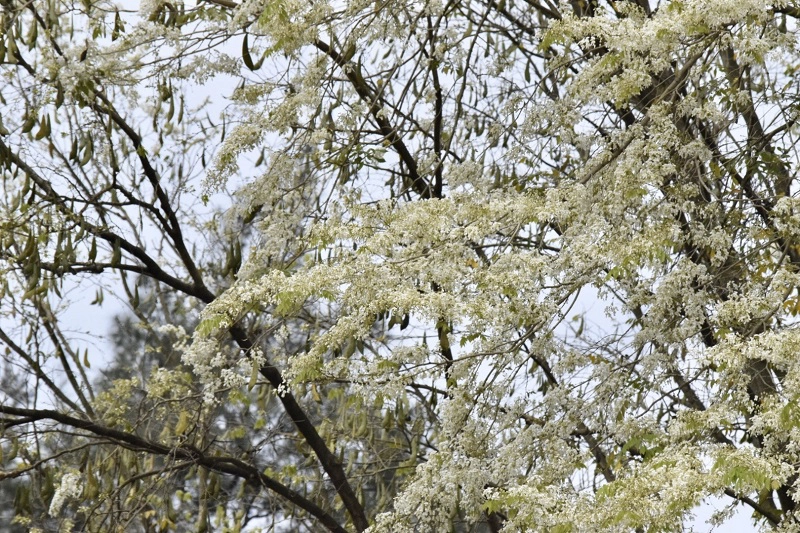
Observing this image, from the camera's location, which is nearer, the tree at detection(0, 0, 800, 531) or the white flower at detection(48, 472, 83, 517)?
the tree at detection(0, 0, 800, 531)

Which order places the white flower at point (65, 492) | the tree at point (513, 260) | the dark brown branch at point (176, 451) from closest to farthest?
1. the tree at point (513, 260)
2. the dark brown branch at point (176, 451)
3. the white flower at point (65, 492)

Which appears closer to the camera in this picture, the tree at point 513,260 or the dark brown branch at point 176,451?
the tree at point 513,260

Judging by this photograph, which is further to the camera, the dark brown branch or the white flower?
the white flower

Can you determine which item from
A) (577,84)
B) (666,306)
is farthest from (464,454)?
(577,84)

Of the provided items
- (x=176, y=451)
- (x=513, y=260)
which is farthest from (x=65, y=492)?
(x=513, y=260)

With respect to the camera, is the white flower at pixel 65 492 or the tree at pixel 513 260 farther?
the white flower at pixel 65 492

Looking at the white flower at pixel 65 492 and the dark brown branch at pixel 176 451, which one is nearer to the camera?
the dark brown branch at pixel 176 451

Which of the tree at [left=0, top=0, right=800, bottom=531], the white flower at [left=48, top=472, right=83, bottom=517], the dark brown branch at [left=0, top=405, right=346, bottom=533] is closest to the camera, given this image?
the tree at [left=0, top=0, right=800, bottom=531]

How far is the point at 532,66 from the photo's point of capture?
7.39m

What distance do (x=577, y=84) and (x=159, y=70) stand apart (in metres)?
2.17

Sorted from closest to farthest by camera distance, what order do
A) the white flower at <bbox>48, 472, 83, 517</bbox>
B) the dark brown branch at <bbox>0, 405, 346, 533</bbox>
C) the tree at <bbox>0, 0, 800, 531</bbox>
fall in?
the tree at <bbox>0, 0, 800, 531</bbox>
the dark brown branch at <bbox>0, 405, 346, 533</bbox>
the white flower at <bbox>48, 472, 83, 517</bbox>

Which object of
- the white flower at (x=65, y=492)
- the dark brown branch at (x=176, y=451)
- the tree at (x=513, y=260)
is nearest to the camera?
the tree at (x=513, y=260)

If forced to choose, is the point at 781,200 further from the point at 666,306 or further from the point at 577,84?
the point at 577,84

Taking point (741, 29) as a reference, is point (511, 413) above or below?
below
